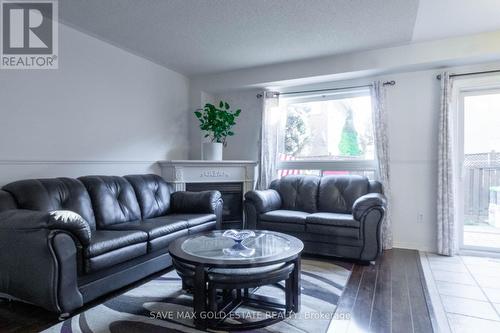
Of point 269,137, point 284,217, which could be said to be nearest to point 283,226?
point 284,217

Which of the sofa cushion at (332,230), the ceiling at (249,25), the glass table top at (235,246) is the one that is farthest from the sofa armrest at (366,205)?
the ceiling at (249,25)

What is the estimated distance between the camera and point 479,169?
3.68 meters

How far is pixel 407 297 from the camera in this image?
2438mm

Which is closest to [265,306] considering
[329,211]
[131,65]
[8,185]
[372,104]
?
[329,211]

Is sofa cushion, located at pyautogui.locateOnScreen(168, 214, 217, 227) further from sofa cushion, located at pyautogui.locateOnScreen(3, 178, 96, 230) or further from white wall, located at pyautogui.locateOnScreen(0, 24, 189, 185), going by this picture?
white wall, located at pyautogui.locateOnScreen(0, 24, 189, 185)

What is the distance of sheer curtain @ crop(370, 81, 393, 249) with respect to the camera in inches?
152

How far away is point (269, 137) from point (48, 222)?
3.26 m

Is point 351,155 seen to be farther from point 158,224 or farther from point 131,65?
point 131,65

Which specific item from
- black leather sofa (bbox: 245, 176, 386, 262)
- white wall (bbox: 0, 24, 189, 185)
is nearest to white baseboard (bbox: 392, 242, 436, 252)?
black leather sofa (bbox: 245, 176, 386, 262)

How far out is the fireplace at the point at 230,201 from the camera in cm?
455

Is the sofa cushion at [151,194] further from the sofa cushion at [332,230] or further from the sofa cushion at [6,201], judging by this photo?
the sofa cushion at [332,230]

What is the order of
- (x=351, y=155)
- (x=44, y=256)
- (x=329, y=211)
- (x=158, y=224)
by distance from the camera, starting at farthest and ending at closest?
(x=351, y=155)
(x=329, y=211)
(x=158, y=224)
(x=44, y=256)

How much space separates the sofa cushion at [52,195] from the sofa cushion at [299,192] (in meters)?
2.40

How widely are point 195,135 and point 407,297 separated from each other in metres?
3.76
